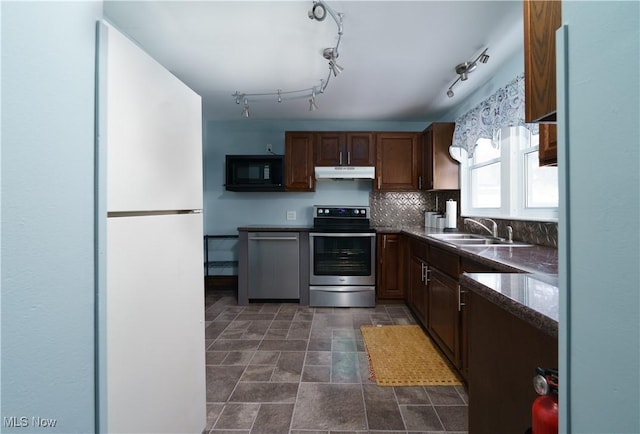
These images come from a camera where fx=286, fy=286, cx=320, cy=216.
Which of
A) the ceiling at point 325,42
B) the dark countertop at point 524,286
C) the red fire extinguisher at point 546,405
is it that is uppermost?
the ceiling at point 325,42

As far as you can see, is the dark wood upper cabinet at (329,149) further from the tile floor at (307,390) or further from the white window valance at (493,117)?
the tile floor at (307,390)

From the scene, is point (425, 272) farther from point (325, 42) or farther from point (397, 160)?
point (325, 42)

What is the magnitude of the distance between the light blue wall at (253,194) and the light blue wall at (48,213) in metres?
3.48

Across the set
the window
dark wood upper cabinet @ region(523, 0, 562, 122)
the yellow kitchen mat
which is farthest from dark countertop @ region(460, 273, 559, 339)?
the window

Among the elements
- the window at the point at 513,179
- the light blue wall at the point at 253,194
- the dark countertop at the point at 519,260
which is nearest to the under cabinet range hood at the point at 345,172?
the light blue wall at the point at 253,194

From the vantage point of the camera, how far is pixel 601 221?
450mm

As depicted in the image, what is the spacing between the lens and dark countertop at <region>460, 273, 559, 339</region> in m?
0.64

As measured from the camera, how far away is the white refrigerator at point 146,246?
772 mm

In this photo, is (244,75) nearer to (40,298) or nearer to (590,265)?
(40,298)

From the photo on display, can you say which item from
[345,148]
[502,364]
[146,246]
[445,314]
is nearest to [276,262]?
[345,148]

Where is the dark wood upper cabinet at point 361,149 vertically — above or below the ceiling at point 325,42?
below

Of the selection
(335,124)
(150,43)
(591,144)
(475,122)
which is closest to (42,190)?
(591,144)

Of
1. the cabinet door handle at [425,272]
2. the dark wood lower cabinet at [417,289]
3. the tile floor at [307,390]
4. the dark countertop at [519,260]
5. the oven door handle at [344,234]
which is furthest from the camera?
the oven door handle at [344,234]

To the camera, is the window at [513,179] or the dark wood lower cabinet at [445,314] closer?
the dark wood lower cabinet at [445,314]
